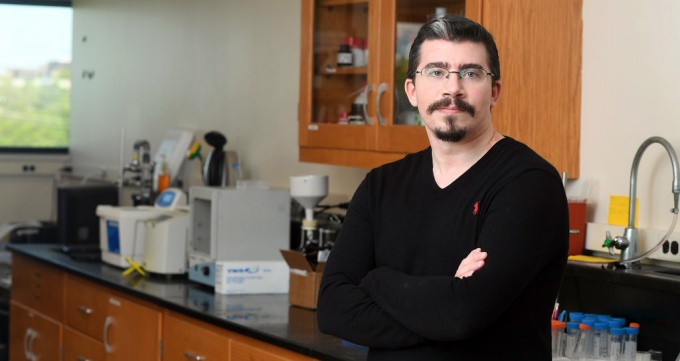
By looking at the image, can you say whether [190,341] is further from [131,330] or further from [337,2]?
[337,2]

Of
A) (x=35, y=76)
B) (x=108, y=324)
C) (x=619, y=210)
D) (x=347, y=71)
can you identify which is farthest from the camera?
(x=35, y=76)

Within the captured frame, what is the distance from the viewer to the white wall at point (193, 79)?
452 cm

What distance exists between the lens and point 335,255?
1989 mm

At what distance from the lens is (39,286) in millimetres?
4672

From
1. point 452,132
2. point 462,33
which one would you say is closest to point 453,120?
point 452,132

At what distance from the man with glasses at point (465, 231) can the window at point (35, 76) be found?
19.1ft

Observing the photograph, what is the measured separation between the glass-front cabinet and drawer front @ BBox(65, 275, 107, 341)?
1.04m

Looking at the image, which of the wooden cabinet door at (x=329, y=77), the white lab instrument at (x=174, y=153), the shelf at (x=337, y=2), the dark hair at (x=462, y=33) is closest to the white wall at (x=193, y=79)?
the white lab instrument at (x=174, y=153)

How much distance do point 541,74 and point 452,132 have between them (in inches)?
47.4

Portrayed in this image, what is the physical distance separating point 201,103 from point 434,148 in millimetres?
3668

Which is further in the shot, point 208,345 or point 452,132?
point 208,345

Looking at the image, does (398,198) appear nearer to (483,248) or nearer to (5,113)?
(483,248)

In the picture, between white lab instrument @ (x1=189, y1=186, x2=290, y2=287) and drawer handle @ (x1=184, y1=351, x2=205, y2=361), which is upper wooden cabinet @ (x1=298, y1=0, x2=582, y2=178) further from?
drawer handle @ (x1=184, y1=351, x2=205, y2=361)

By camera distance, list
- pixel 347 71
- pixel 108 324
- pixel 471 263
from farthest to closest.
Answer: pixel 108 324
pixel 347 71
pixel 471 263
